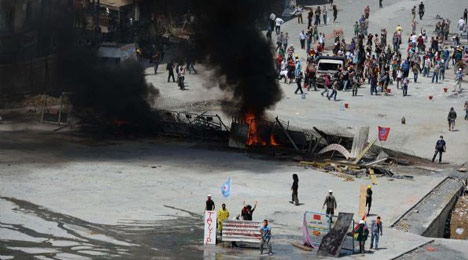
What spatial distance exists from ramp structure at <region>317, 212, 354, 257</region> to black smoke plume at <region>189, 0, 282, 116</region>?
53.0 feet

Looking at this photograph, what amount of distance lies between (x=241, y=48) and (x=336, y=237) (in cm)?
1711

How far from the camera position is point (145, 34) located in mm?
65438

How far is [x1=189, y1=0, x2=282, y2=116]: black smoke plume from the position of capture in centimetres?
5438

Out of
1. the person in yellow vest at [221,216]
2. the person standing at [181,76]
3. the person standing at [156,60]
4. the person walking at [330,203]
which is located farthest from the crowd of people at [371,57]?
the person in yellow vest at [221,216]

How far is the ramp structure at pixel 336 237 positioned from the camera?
1521 inches

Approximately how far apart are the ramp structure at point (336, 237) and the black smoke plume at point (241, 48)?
53.0 ft

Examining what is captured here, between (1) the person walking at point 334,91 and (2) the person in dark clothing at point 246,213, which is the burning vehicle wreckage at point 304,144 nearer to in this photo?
(2) the person in dark clothing at point 246,213

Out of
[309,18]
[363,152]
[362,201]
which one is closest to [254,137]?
[363,152]

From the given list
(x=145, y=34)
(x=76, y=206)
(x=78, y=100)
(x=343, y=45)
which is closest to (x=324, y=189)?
(x=76, y=206)

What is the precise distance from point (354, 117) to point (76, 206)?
71.5 ft

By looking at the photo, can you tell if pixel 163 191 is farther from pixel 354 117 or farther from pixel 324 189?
pixel 354 117

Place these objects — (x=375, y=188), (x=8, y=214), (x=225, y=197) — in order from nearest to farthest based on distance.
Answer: (x=8, y=214)
(x=225, y=197)
(x=375, y=188)

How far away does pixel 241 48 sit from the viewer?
54406 mm

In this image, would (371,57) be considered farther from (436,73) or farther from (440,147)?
(440,147)
